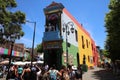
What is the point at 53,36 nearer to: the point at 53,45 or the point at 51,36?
the point at 51,36

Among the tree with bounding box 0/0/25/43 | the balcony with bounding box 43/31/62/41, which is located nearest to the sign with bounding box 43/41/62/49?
the balcony with bounding box 43/31/62/41

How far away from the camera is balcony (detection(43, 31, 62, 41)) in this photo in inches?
935

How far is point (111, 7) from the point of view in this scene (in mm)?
19516

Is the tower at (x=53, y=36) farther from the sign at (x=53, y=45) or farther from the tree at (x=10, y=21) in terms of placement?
the tree at (x=10, y=21)

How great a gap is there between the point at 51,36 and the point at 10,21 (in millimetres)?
5890

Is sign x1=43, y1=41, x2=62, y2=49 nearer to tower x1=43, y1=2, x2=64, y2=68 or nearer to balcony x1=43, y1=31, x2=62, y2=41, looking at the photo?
tower x1=43, y1=2, x2=64, y2=68

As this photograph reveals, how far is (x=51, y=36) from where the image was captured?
79.9ft

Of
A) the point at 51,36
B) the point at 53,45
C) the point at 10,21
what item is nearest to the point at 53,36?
the point at 51,36

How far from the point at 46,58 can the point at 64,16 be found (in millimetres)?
5661

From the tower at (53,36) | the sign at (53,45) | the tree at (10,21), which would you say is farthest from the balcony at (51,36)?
the tree at (10,21)

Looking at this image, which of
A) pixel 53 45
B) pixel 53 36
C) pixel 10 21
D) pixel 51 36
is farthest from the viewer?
pixel 51 36

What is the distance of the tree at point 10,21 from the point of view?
19016mm

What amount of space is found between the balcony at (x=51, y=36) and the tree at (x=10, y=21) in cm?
342

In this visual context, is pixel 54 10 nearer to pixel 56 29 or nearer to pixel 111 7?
pixel 56 29
